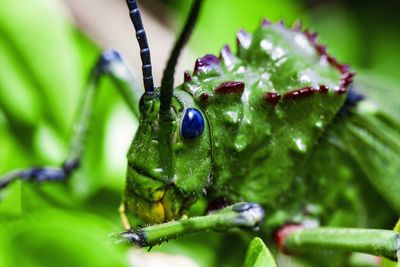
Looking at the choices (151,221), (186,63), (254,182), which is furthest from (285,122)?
(186,63)

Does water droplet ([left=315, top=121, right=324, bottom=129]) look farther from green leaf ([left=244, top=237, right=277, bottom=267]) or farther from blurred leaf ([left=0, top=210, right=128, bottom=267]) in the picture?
blurred leaf ([left=0, top=210, right=128, bottom=267])

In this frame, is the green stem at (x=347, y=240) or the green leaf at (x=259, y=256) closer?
the green leaf at (x=259, y=256)

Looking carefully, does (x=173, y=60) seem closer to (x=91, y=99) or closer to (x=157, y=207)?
(x=157, y=207)

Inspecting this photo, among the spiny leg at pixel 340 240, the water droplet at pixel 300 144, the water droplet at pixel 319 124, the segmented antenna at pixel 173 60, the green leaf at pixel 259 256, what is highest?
the segmented antenna at pixel 173 60

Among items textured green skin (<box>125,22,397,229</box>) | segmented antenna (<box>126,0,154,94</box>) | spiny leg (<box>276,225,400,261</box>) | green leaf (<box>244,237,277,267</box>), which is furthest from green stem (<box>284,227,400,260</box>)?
segmented antenna (<box>126,0,154,94</box>)

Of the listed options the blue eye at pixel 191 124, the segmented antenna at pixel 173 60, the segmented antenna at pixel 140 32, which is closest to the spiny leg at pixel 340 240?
the blue eye at pixel 191 124

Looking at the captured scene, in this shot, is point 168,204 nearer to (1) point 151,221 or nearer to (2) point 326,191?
(1) point 151,221

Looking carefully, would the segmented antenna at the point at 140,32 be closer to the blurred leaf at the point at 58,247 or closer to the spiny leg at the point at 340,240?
the blurred leaf at the point at 58,247
